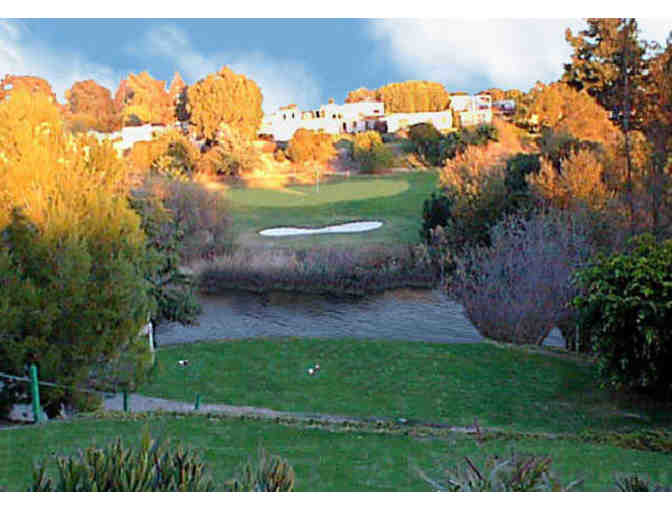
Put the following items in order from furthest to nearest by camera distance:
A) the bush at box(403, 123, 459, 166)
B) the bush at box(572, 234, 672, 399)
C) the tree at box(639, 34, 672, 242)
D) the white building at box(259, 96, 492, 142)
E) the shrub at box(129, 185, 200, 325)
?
the white building at box(259, 96, 492, 142) → the bush at box(403, 123, 459, 166) → the tree at box(639, 34, 672, 242) → the shrub at box(129, 185, 200, 325) → the bush at box(572, 234, 672, 399)

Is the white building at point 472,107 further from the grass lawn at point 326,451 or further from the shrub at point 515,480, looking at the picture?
the shrub at point 515,480

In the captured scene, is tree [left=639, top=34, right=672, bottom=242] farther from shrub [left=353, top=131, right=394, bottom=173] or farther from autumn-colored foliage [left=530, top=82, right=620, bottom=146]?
shrub [left=353, top=131, right=394, bottom=173]

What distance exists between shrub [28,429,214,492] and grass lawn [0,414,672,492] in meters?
2.52

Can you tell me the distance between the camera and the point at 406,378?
13.6 m

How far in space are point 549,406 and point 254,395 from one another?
543 cm

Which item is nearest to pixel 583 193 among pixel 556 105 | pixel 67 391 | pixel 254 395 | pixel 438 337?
pixel 438 337

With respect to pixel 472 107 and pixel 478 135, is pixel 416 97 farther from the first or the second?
pixel 478 135

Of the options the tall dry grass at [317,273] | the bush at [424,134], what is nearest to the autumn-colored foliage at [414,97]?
the bush at [424,134]

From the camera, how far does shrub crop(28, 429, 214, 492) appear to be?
3271 mm

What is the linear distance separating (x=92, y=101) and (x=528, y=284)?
60160 millimetres

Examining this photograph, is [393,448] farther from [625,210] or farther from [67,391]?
[625,210]

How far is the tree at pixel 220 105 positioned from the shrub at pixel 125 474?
5371 cm

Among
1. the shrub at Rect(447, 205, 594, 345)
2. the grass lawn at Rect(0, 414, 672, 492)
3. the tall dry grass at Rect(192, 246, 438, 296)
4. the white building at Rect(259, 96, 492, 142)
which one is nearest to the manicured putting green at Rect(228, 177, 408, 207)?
the tall dry grass at Rect(192, 246, 438, 296)

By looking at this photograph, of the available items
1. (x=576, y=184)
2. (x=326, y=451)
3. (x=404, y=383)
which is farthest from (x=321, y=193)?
(x=326, y=451)
